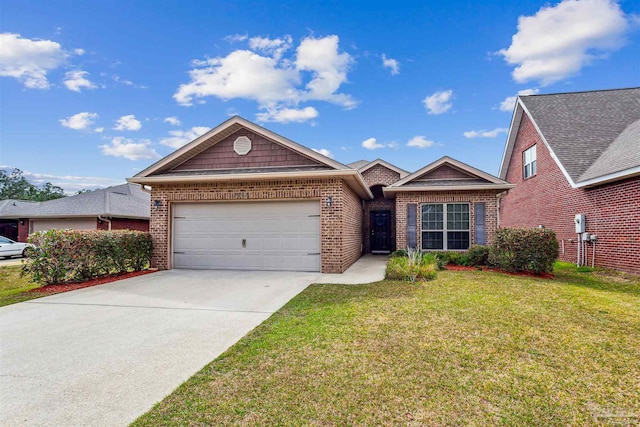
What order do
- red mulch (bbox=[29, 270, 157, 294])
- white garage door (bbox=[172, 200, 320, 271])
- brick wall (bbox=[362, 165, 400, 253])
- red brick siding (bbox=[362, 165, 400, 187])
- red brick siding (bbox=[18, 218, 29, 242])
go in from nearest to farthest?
red mulch (bbox=[29, 270, 157, 294]) < white garage door (bbox=[172, 200, 320, 271]) < brick wall (bbox=[362, 165, 400, 253]) < red brick siding (bbox=[362, 165, 400, 187]) < red brick siding (bbox=[18, 218, 29, 242])

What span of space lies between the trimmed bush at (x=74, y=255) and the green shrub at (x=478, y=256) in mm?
10513

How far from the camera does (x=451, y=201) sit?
1227 cm

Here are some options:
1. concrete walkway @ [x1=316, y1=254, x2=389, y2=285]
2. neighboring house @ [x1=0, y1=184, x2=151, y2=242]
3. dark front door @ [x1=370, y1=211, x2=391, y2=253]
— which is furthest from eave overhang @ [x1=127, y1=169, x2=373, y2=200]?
neighboring house @ [x1=0, y1=184, x2=151, y2=242]

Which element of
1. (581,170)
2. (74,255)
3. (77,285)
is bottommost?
(77,285)

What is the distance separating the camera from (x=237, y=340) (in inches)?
155

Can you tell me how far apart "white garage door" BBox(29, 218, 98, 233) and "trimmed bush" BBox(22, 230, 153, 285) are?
1135 cm

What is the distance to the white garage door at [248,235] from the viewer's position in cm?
949

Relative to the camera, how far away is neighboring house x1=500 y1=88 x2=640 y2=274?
896cm

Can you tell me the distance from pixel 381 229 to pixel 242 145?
958cm

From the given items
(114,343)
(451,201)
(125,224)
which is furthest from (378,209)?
(125,224)

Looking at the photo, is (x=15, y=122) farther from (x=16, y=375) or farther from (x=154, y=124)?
(x=16, y=375)

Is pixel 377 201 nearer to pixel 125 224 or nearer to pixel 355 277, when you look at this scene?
pixel 355 277

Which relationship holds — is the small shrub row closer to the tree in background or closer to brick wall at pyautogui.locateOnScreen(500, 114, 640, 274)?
brick wall at pyautogui.locateOnScreen(500, 114, 640, 274)

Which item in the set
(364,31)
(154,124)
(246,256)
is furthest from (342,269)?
(154,124)
